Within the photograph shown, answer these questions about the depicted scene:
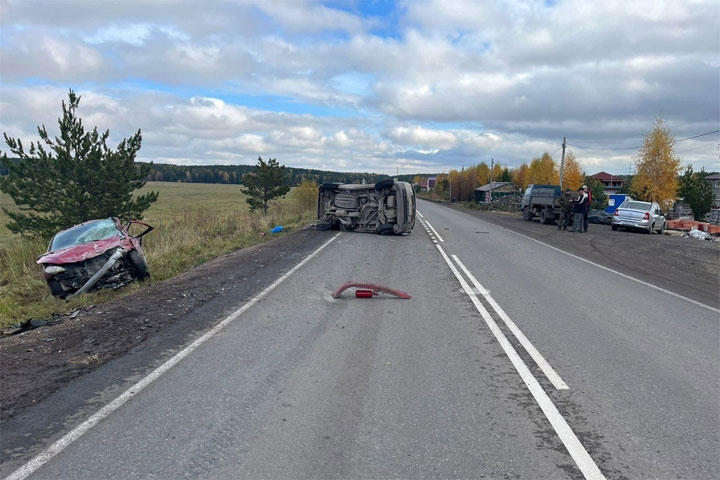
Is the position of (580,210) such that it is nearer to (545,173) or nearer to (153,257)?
(153,257)

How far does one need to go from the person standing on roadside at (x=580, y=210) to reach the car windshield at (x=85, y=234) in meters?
19.8

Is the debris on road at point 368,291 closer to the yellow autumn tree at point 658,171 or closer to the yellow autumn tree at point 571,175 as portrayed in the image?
the yellow autumn tree at point 658,171

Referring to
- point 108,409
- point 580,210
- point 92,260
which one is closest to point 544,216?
point 580,210

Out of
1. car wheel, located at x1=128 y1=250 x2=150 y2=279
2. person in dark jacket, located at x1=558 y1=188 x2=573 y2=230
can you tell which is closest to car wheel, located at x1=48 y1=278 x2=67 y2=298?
car wheel, located at x1=128 y1=250 x2=150 y2=279

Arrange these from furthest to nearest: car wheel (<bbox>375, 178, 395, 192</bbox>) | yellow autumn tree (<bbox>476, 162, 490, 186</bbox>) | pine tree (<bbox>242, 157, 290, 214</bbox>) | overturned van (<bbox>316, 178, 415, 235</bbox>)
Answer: yellow autumn tree (<bbox>476, 162, 490, 186</bbox>), pine tree (<bbox>242, 157, 290, 214</bbox>), car wheel (<bbox>375, 178, 395, 192</bbox>), overturned van (<bbox>316, 178, 415, 235</bbox>)

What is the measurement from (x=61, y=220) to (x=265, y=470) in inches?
692

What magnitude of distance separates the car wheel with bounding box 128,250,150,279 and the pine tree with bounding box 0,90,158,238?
25.2 feet

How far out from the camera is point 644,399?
4773mm

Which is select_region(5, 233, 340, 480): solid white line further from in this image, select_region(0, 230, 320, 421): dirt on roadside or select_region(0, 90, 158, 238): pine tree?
select_region(0, 90, 158, 238): pine tree

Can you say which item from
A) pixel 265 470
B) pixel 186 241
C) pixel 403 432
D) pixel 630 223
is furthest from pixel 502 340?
pixel 630 223

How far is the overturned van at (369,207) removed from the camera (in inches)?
833

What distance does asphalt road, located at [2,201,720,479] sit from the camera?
3.61 metres

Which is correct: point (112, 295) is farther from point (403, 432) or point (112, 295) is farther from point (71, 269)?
point (403, 432)

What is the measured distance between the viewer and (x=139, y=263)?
1178 centimetres
